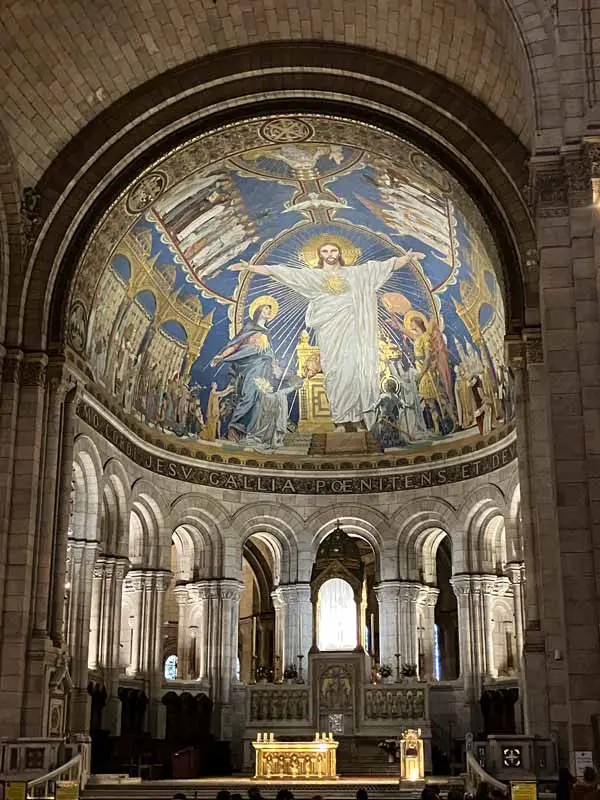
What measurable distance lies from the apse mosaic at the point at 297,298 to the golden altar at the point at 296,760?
402 inches

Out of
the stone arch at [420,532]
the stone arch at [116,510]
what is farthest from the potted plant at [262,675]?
the stone arch at [116,510]

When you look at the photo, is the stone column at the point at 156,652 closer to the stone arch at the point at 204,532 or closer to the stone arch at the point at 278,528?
the stone arch at the point at 204,532

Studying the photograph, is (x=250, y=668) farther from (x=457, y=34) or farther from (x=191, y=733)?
(x=457, y=34)

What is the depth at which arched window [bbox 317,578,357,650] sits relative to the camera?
107ft

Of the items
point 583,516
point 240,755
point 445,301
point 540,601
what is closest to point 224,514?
point 240,755

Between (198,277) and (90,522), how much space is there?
783 centimetres

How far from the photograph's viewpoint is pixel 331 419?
34.4 m

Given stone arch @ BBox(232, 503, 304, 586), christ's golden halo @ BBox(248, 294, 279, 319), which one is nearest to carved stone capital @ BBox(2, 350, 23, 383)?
christ's golden halo @ BBox(248, 294, 279, 319)

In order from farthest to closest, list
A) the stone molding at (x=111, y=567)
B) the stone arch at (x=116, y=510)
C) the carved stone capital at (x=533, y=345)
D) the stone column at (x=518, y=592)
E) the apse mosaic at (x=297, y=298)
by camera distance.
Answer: the stone column at (x=518, y=592) → the stone arch at (x=116, y=510) → the stone molding at (x=111, y=567) → the apse mosaic at (x=297, y=298) → the carved stone capital at (x=533, y=345)

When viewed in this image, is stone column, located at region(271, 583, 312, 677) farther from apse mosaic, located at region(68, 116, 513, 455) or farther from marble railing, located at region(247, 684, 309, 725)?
apse mosaic, located at region(68, 116, 513, 455)

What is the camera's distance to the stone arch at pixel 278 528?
109ft

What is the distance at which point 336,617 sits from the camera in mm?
32906

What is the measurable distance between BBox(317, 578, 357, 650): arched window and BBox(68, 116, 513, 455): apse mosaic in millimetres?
4488

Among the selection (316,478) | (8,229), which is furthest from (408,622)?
(8,229)
